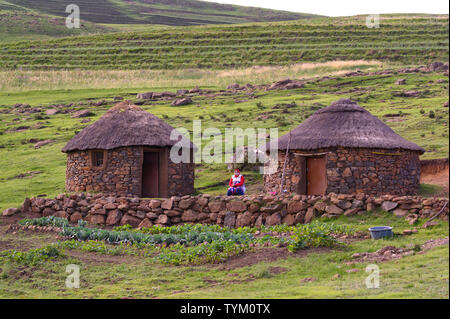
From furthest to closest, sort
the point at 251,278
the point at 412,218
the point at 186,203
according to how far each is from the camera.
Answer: the point at 186,203, the point at 412,218, the point at 251,278

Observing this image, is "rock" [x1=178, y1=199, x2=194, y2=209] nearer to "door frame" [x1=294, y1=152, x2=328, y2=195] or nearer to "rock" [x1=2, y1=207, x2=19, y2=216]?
"door frame" [x1=294, y1=152, x2=328, y2=195]

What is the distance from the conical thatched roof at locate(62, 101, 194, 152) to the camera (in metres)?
22.1

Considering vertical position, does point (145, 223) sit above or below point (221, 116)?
below

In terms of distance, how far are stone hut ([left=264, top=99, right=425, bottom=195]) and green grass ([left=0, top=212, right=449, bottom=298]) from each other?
6645mm

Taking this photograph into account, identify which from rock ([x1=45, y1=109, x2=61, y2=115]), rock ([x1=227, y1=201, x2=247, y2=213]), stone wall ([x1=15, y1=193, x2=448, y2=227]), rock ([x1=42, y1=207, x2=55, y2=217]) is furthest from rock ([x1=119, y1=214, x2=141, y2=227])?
rock ([x1=45, y1=109, x2=61, y2=115])

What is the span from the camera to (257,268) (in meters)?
11.5

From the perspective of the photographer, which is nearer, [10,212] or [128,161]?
[10,212]

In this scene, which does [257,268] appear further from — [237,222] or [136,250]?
[237,222]

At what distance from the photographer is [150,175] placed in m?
22.9

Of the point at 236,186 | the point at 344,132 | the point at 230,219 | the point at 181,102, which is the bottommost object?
the point at 230,219

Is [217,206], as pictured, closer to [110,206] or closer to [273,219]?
[273,219]

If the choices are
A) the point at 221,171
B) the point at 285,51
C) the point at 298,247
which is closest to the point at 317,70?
the point at 285,51

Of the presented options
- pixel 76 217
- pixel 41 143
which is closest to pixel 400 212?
pixel 76 217

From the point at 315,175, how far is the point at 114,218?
22.1ft
